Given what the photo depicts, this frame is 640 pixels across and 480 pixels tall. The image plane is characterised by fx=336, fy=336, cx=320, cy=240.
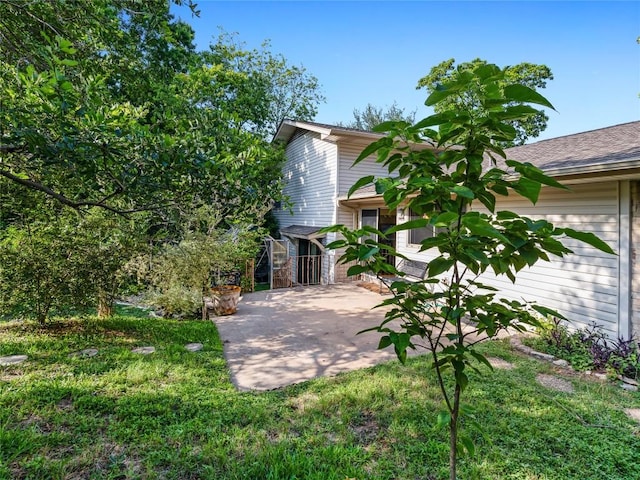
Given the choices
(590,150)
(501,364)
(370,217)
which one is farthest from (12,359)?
(370,217)

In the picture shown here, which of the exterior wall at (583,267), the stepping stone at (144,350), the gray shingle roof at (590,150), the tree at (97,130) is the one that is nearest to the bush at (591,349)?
the exterior wall at (583,267)

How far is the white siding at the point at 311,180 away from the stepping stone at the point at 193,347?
6.87 m

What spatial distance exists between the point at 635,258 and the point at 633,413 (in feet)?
7.52

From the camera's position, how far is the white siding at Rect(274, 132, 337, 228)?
1175 cm

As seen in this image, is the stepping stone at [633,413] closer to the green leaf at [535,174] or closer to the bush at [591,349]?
the bush at [591,349]

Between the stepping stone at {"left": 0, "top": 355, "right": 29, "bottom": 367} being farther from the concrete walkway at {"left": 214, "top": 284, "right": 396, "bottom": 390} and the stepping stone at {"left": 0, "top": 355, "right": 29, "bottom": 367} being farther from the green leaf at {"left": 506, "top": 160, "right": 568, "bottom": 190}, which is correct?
the green leaf at {"left": 506, "top": 160, "right": 568, "bottom": 190}

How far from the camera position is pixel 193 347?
533 cm

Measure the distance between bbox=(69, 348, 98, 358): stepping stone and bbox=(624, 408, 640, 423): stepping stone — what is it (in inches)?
246

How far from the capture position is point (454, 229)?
1.13 m

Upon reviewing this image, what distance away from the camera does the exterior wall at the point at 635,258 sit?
179 inches

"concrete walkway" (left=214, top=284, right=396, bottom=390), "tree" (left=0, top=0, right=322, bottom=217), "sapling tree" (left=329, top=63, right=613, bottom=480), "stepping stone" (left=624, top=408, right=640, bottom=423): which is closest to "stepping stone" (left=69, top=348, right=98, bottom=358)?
"concrete walkway" (left=214, top=284, right=396, bottom=390)

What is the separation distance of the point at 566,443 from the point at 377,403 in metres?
1.59

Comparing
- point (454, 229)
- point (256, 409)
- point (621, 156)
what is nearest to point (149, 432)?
point (256, 409)

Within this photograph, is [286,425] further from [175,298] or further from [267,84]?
[267,84]
